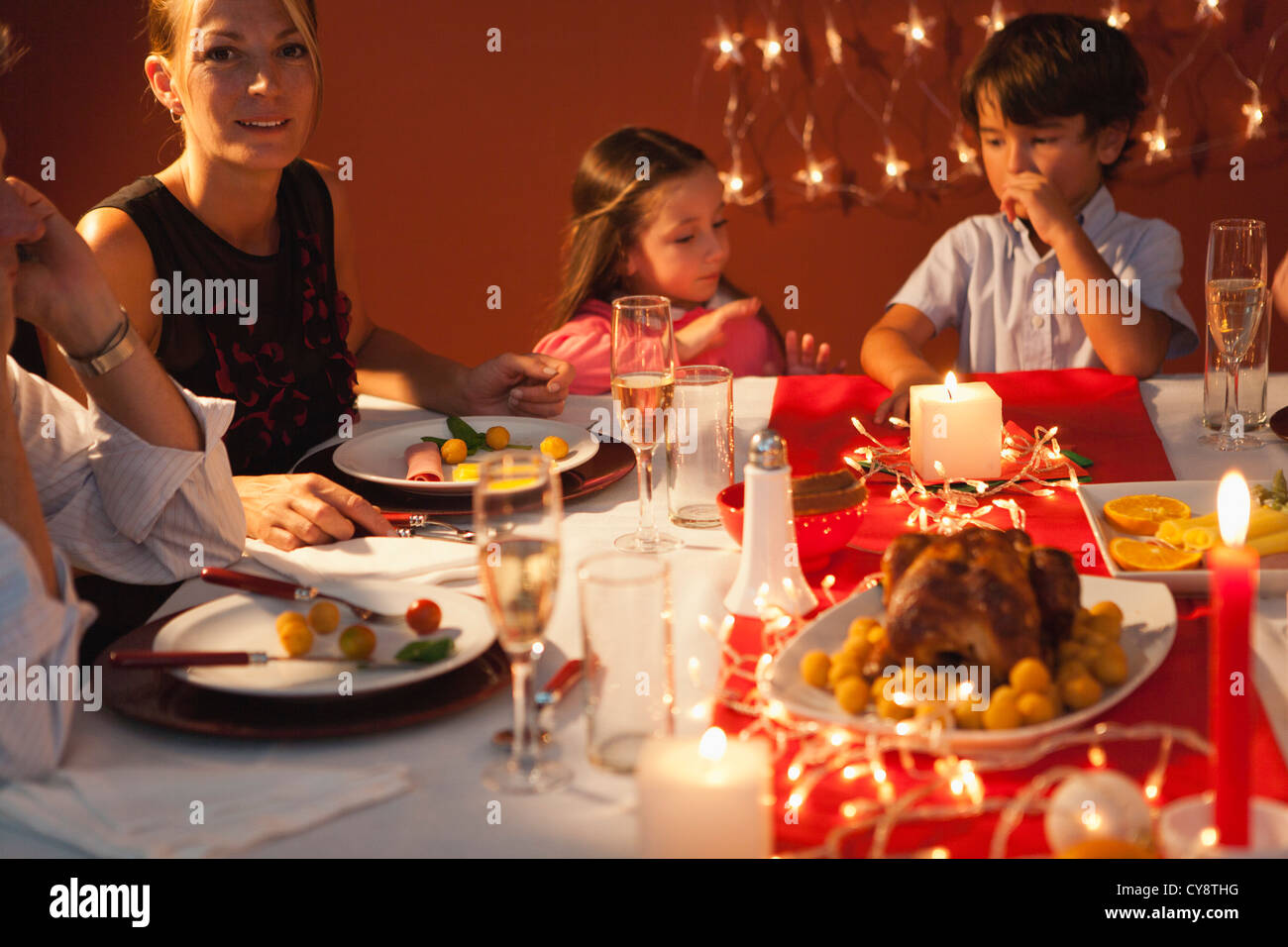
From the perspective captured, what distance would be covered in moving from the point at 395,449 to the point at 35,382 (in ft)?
1.44

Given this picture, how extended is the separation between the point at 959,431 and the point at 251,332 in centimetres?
104

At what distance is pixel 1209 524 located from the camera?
3.93 feet

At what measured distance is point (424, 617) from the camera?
103cm

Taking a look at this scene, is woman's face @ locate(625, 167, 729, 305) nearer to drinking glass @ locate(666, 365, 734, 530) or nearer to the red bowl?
drinking glass @ locate(666, 365, 734, 530)

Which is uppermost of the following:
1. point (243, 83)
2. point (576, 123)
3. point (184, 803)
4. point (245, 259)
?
point (576, 123)

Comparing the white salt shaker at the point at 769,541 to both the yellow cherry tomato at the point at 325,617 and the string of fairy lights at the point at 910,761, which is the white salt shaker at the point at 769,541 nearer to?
the string of fairy lights at the point at 910,761

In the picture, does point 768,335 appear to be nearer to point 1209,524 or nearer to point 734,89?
point 734,89

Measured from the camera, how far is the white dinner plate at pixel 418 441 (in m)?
1.46

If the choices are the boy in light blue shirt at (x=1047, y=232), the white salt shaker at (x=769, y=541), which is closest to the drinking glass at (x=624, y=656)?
the white salt shaker at (x=769, y=541)

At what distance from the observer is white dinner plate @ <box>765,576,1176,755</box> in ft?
2.70

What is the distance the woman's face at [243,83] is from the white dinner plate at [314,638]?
3.13 ft

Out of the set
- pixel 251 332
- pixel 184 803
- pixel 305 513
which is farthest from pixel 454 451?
pixel 184 803

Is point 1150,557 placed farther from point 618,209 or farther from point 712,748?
point 618,209
